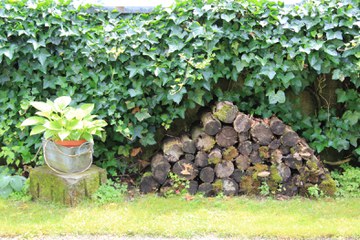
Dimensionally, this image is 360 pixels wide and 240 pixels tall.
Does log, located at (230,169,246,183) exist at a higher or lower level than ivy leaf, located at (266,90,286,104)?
lower

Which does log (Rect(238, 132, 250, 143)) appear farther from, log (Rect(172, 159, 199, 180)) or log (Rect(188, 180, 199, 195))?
log (Rect(188, 180, 199, 195))

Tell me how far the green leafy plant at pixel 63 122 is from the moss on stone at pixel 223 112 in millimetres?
1219

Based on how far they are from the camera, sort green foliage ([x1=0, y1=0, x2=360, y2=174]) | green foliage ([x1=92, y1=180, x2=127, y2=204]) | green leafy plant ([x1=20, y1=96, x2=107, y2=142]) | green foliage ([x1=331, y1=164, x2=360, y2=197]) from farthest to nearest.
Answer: green foliage ([x1=331, y1=164, x2=360, y2=197])
green foliage ([x1=0, y1=0, x2=360, y2=174])
green foliage ([x1=92, y1=180, x2=127, y2=204])
green leafy plant ([x1=20, y1=96, x2=107, y2=142])

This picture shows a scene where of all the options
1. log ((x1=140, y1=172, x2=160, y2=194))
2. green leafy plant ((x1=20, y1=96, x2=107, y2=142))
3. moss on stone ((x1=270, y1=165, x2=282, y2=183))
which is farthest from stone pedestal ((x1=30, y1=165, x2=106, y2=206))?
moss on stone ((x1=270, y1=165, x2=282, y2=183))

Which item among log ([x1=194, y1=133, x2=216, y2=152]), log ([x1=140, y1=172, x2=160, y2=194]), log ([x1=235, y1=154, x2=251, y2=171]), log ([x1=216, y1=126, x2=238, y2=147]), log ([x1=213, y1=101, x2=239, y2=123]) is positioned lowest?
log ([x1=140, y1=172, x2=160, y2=194])

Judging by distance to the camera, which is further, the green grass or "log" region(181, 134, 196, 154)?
"log" region(181, 134, 196, 154)

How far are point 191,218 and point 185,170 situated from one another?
73cm

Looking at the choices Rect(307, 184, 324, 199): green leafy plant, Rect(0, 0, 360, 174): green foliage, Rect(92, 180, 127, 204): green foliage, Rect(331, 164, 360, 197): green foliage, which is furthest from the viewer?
Rect(331, 164, 360, 197): green foliage

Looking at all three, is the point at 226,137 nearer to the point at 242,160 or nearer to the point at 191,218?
the point at 242,160

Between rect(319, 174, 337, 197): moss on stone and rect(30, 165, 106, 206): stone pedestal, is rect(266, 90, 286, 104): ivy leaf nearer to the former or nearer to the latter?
rect(319, 174, 337, 197): moss on stone

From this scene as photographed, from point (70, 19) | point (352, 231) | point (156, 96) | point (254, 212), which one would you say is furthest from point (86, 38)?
point (352, 231)

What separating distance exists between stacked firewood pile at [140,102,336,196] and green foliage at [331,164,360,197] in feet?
0.78

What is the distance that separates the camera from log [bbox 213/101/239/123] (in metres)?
4.70

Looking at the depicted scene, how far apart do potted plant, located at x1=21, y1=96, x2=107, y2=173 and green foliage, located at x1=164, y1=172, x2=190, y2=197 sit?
93 centimetres
